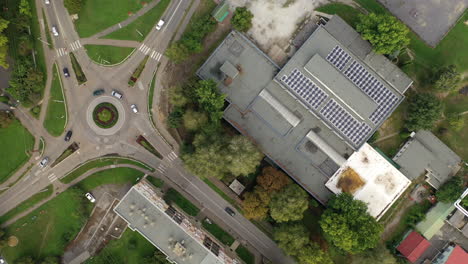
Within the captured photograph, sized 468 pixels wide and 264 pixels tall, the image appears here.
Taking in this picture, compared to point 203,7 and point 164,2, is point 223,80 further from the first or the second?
point 164,2

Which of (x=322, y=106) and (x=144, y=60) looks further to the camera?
(x=144, y=60)

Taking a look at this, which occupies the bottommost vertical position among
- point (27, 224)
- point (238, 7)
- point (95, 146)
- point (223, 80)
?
point (27, 224)

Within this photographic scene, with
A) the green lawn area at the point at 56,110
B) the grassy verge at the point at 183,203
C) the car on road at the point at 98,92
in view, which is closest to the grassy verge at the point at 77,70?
the car on road at the point at 98,92

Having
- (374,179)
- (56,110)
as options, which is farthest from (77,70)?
(374,179)

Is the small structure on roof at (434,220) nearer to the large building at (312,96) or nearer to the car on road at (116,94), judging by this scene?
the large building at (312,96)

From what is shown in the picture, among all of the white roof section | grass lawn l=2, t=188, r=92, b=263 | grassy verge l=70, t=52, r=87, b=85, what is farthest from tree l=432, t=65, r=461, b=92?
grass lawn l=2, t=188, r=92, b=263

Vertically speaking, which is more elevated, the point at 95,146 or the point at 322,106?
the point at 322,106

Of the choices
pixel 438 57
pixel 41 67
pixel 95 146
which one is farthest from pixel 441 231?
pixel 41 67
